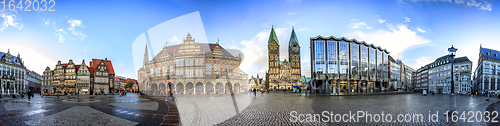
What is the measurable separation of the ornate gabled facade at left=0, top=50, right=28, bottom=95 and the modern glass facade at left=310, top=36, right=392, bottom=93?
7449 centimetres

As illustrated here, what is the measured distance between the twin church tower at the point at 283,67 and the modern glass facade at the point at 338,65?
49.7 m

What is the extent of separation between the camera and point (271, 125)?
8953mm

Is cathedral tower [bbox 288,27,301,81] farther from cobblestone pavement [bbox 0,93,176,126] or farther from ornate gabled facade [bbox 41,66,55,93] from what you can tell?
cobblestone pavement [bbox 0,93,176,126]

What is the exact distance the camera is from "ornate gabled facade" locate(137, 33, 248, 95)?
5506 cm

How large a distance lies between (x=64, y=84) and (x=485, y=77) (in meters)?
118

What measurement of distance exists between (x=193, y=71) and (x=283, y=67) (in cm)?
6924

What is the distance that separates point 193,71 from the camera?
181ft

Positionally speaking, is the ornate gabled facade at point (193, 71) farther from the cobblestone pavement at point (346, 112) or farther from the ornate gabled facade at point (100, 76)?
the cobblestone pavement at point (346, 112)

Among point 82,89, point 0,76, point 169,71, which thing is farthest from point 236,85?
point 0,76

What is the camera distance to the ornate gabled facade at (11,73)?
6054 centimetres

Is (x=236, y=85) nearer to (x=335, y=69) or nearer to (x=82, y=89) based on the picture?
(x=335, y=69)

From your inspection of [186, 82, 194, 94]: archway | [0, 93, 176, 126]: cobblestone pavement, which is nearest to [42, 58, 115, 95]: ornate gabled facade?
[186, 82, 194, 94]: archway

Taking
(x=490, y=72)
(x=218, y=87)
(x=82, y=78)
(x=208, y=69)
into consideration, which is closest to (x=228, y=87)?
(x=218, y=87)

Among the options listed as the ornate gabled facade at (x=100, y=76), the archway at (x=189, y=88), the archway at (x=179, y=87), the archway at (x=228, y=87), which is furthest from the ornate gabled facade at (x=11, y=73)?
the archway at (x=228, y=87)
